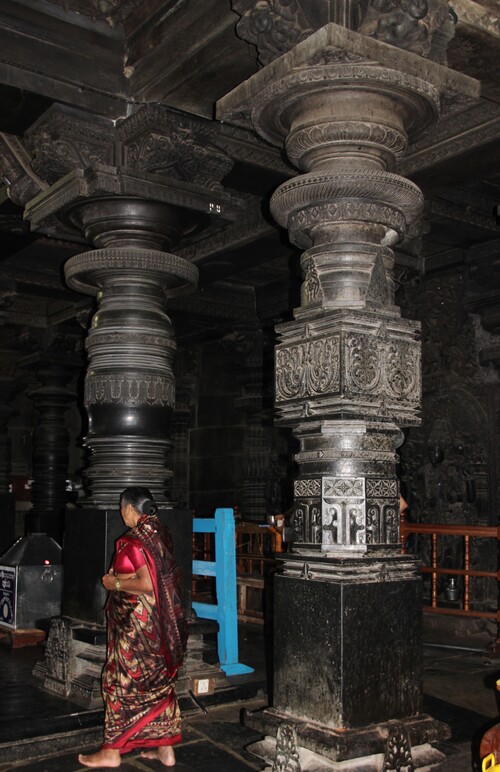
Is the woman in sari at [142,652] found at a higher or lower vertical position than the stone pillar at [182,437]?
lower

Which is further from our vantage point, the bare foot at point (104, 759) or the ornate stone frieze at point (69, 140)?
the ornate stone frieze at point (69, 140)

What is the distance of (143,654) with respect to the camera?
405 centimetres

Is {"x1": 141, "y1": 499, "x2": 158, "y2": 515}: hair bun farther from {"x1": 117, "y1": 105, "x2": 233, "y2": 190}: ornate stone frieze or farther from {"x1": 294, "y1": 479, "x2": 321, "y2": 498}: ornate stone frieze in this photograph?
{"x1": 117, "y1": 105, "x2": 233, "y2": 190}: ornate stone frieze

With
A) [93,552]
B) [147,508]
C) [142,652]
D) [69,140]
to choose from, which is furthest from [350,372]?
[69,140]

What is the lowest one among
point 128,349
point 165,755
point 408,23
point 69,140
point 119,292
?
point 165,755

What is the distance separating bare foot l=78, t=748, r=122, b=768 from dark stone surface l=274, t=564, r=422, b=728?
958 millimetres

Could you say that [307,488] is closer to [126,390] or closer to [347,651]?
[347,651]

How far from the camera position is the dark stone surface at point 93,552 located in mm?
5094

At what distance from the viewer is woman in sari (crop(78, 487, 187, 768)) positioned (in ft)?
13.1

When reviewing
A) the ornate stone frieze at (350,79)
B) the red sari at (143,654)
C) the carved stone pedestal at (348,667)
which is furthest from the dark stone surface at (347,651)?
the ornate stone frieze at (350,79)

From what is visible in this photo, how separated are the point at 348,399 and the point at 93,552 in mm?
2498

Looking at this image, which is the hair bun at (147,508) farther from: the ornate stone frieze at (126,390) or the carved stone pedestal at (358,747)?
the carved stone pedestal at (358,747)

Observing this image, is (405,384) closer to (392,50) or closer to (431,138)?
(392,50)

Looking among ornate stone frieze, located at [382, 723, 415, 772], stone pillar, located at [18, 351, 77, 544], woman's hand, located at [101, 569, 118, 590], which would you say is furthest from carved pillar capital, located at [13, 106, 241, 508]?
stone pillar, located at [18, 351, 77, 544]
